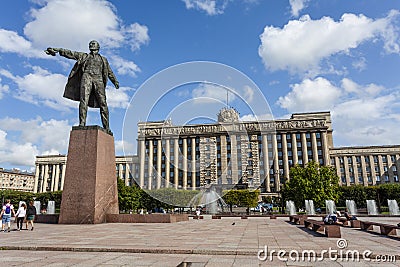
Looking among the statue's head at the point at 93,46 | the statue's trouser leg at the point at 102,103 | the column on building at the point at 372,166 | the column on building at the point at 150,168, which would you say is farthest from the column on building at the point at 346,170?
the statue's head at the point at 93,46

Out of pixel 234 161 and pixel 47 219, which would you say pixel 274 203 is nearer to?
pixel 234 161

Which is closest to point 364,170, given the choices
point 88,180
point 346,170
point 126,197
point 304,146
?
point 346,170

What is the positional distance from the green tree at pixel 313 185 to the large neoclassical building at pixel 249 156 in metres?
41.0

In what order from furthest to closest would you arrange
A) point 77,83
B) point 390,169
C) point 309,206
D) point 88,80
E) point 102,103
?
point 390,169 → point 309,206 → point 77,83 → point 102,103 → point 88,80

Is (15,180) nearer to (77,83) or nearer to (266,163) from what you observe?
(266,163)

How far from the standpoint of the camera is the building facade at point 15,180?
134 meters

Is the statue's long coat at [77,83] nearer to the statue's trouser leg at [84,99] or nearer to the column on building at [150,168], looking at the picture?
the statue's trouser leg at [84,99]

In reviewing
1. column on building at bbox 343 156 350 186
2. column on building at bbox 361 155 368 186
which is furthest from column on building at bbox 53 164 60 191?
column on building at bbox 361 155 368 186

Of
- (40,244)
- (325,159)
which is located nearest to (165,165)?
(325,159)

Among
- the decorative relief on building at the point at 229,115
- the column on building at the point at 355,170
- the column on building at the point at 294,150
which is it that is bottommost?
the column on building at the point at 355,170

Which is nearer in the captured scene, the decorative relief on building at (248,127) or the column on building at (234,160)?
the column on building at (234,160)

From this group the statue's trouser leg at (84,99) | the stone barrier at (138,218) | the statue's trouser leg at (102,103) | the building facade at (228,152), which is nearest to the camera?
the stone barrier at (138,218)

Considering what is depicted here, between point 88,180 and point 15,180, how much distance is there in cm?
15440

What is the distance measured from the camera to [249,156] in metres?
89.7
